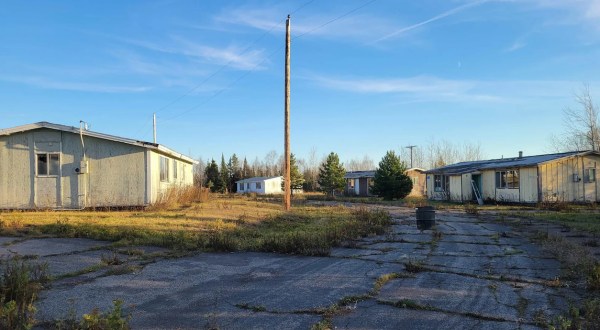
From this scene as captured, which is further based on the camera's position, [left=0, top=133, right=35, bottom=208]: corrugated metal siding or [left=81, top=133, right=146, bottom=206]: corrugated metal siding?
[left=81, top=133, right=146, bottom=206]: corrugated metal siding

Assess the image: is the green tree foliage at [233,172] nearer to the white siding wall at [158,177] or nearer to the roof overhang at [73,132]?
the white siding wall at [158,177]

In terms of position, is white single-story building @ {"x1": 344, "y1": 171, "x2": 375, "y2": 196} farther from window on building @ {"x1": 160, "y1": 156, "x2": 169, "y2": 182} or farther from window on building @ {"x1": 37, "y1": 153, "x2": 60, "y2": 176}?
window on building @ {"x1": 37, "y1": 153, "x2": 60, "y2": 176}

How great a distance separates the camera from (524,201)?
25984mm

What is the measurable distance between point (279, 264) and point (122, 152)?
39.8ft

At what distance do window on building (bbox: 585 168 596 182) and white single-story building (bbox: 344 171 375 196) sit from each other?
27.3m

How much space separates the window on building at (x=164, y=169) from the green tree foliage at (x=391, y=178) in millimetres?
18654

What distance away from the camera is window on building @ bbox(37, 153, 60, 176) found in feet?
56.1

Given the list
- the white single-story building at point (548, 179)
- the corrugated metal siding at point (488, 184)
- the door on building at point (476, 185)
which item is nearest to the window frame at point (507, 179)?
the white single-story building at point (548, 179)

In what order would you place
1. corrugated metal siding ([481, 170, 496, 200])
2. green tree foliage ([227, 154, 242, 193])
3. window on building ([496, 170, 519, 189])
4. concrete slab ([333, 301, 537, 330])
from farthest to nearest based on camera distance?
green tree foliage ([227, 154, 242, 193])
corrugated metal siding ([481, 170, 496, 200])
window on building ([496, 170, 519, 189])
concrete slab ([333, 301, 537, 330])

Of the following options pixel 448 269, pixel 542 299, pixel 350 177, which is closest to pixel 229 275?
pixel 448 269

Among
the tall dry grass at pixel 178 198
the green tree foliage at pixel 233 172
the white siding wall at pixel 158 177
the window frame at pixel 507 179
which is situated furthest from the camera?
the green tree foliage at pixel 233 172

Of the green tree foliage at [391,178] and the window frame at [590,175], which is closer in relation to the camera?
the window frame at [590,175]

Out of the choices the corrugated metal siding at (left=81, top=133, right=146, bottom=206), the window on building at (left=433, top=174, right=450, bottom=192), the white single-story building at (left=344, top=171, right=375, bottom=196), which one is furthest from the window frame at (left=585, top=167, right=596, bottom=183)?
the white single-story building at (left=344, top=171, right=375, bottom=196)

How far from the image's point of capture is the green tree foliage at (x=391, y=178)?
113 ft
